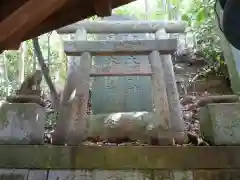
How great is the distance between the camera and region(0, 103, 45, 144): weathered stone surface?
2.30 meters

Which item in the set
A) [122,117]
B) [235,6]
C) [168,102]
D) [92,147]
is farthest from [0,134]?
[235,6]

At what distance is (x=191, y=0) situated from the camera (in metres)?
5.17

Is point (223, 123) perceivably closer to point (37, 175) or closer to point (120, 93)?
point (37, 175)

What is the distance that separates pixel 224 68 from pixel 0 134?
317 centimetres

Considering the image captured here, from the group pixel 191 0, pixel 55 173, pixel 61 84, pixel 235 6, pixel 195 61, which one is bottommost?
pixel 55 173

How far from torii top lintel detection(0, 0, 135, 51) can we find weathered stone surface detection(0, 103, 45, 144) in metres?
0.54

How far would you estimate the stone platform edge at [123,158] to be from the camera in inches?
85.8

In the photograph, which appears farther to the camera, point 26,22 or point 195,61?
point 195,61

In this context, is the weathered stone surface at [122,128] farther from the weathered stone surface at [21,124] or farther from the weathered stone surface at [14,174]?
the weathered stone surface at [14,174]

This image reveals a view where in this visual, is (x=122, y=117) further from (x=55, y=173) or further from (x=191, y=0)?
(x=191, y=0)

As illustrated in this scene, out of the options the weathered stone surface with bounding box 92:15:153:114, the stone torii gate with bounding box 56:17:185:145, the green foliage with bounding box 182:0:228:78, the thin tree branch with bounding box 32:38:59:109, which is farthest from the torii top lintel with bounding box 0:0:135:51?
the green foliage with bounding box 182:0:228:78

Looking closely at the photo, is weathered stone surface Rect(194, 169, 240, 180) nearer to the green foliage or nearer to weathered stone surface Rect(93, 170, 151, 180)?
weathered stone surface Rect(93, 170, 151, 180)

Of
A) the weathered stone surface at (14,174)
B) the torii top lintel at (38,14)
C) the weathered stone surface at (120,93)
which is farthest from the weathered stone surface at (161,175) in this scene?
the weathered stone surface at (120,93)

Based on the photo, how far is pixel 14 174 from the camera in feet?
7.29
